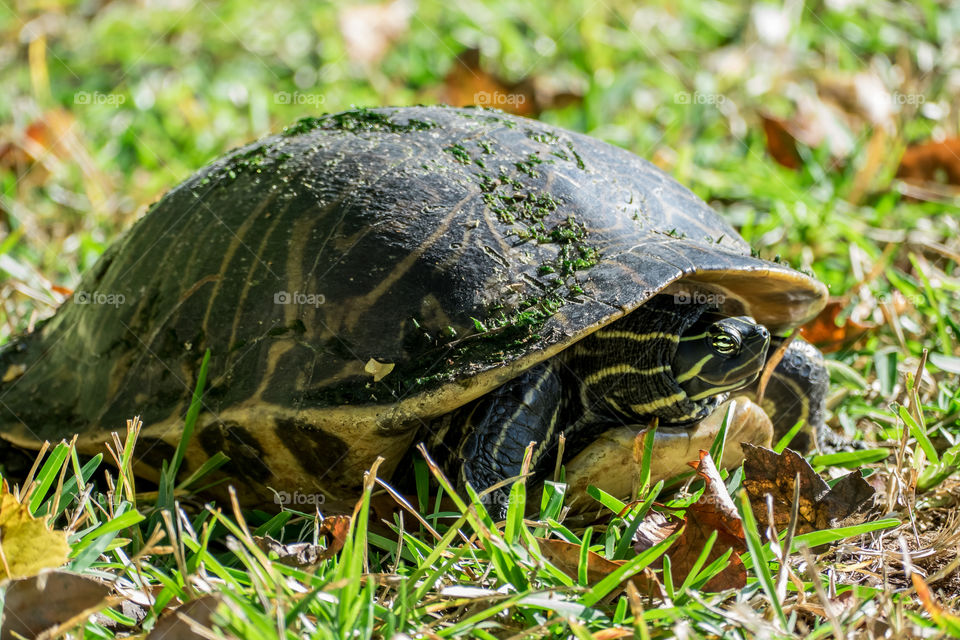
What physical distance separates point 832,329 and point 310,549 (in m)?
2.23

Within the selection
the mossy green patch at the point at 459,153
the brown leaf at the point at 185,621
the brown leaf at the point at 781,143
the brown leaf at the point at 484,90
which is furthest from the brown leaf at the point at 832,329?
the brown leaf at the point at 484,90

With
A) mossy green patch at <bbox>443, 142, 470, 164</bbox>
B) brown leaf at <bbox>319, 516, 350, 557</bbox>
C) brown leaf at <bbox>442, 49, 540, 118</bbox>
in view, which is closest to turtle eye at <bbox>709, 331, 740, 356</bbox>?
mossy green patch at <bbox>443, 142, 470, 164</bbox>

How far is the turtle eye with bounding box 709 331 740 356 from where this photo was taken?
7.58ft

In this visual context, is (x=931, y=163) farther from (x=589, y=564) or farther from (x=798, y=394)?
(x=589, y=564)

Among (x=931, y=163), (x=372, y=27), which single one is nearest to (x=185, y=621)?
(x=931, y=163)

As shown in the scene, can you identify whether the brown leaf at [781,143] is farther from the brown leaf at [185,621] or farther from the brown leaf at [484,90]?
the brown leaf at [185,621]

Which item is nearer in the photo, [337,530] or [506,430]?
[337,530]

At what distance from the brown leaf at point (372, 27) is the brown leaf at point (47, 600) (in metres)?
4.78

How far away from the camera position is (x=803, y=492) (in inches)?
88.4

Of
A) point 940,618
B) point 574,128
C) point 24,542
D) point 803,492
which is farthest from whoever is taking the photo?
point 574,128

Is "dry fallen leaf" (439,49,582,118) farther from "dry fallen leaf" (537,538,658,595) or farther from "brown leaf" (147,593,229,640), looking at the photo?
"brown leaf" (147,593,229,640)

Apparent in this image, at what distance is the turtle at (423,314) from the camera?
228 cm

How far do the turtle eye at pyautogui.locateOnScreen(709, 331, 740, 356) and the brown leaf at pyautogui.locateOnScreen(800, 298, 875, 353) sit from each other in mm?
1144

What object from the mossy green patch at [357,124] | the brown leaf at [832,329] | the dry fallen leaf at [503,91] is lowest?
the brown leaf at [832,329]
